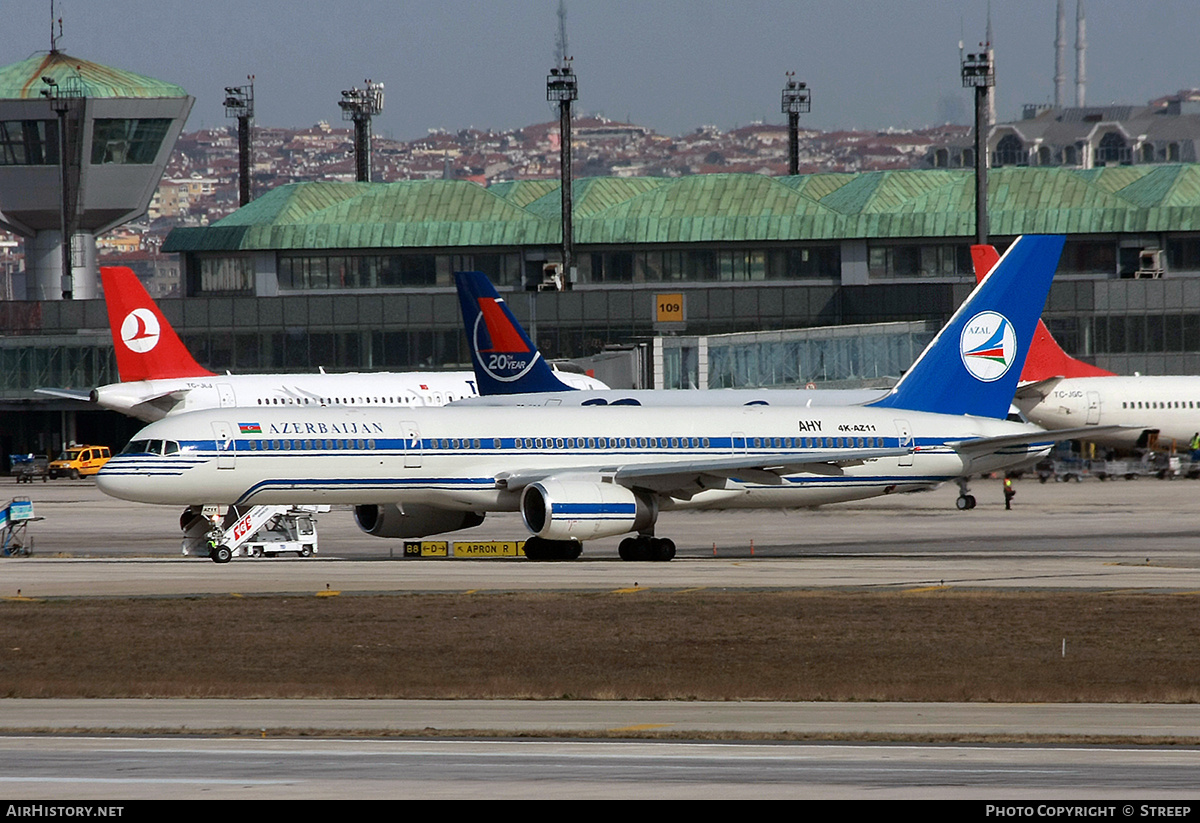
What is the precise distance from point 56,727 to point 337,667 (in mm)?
7621

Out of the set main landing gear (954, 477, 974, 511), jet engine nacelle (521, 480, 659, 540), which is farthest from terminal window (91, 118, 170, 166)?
jet engine nacelle (521, 480, 659, 540)

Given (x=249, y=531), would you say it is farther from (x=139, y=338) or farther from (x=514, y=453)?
(x=139, y=338)

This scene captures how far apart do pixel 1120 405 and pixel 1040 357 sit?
4.67 metres

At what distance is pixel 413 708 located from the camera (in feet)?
78.0

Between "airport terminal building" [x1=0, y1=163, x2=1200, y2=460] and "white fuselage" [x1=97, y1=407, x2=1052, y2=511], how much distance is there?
54.1 metres

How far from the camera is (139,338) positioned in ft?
264

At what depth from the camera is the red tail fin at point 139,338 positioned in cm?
7988

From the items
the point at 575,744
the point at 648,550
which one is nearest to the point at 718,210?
the point at 648,550

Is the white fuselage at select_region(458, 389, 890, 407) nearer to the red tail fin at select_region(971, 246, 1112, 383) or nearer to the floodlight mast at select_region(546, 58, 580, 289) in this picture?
the red tail fin at select_region(971, 246, 1112, 383)

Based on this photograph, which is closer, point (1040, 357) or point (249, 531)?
point (249, 531)
